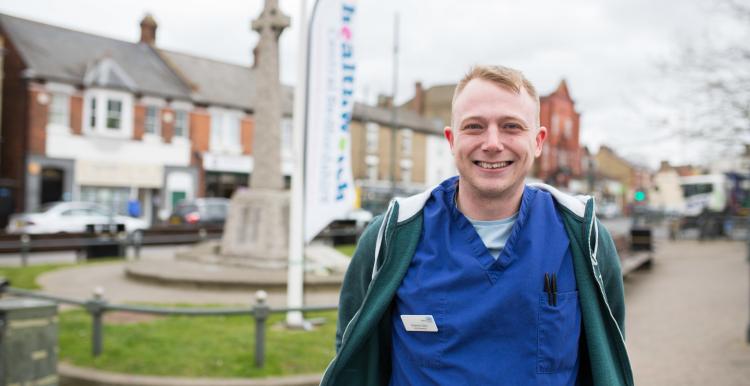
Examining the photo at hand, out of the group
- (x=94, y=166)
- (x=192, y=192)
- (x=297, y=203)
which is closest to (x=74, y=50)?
(x=94, y=166)

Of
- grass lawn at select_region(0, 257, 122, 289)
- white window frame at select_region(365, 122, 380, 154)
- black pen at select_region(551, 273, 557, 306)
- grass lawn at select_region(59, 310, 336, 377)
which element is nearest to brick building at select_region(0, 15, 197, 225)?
grass lawn at select_region(0, 257, 122, 289)

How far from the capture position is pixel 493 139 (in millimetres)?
2104

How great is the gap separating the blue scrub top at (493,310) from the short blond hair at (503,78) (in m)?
0.41

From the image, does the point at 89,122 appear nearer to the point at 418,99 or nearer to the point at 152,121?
the point at 152,121

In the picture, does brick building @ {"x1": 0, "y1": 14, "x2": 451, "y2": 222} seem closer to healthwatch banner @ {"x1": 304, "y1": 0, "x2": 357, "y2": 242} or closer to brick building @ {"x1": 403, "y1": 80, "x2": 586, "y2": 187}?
brick building @ {"x1": 403, "y1": 80, "x2": 586, "y2": 187}

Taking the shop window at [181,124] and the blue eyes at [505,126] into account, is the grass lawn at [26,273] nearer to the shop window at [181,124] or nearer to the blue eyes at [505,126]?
the blue eyes at [505,126]

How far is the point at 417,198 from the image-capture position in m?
2.27

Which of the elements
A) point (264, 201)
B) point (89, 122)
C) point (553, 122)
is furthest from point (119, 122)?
point (553, 122)

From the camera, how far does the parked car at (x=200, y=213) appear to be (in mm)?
26188

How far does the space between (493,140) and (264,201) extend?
11.5 metres

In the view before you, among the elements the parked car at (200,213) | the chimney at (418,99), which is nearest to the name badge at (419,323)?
the parked car at (200,213)

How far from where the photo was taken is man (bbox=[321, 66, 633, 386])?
6.52 feet

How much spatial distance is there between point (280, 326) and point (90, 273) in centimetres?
757

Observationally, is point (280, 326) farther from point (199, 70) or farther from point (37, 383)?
point (199, 70)
